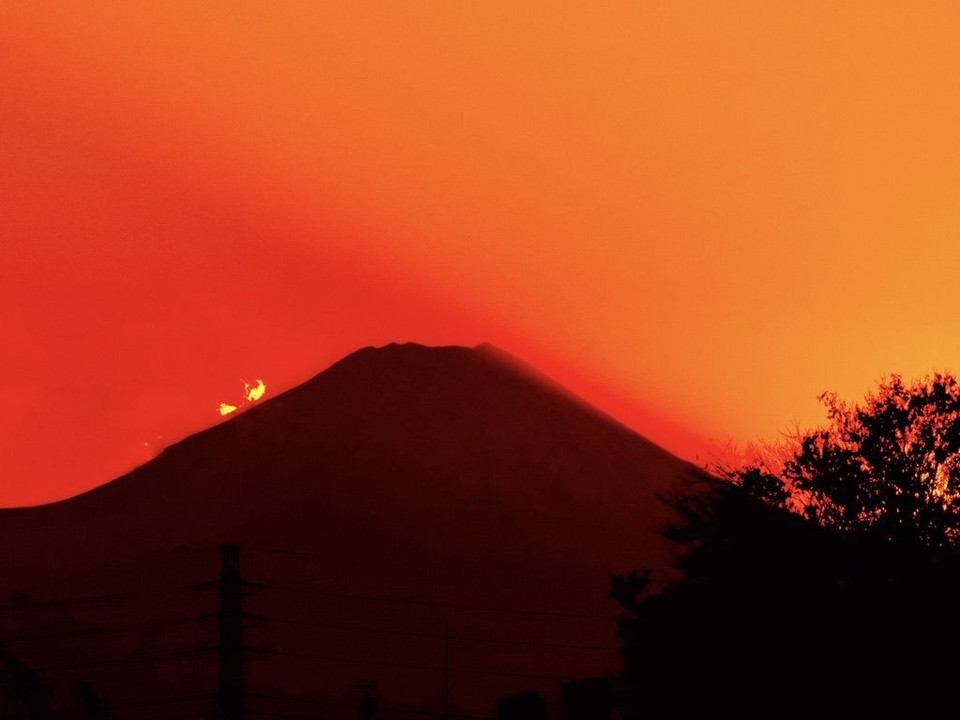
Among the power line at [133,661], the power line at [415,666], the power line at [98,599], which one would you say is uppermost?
the power line at [98,599]

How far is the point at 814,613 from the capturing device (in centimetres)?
2447

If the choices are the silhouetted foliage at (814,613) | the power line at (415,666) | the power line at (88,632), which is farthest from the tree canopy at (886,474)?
the power line at (88,632)

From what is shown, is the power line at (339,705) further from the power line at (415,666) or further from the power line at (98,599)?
the power line at (98,599)

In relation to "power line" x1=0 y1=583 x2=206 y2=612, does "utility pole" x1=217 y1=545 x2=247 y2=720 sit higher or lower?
lower


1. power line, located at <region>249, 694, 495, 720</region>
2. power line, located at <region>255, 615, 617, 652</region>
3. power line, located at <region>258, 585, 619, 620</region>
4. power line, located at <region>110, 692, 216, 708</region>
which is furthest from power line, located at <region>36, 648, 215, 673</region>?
power line, located at <region>258, 585, 619, 620</region>

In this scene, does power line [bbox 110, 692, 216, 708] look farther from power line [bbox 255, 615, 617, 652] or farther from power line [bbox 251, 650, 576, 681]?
power line [bbox 255, 615, 617, 652]

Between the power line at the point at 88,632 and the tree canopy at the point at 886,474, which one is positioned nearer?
the tree canopy at the point at 886,474

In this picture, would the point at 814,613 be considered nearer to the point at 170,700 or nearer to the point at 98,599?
the point at 170,700

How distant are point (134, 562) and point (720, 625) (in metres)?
183

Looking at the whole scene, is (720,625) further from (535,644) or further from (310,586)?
(310,586)

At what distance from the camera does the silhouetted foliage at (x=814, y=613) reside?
22.6 metres

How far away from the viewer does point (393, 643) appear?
484ft

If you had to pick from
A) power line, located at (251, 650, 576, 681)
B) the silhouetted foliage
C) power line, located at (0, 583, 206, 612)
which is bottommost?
the silhouetted foliage

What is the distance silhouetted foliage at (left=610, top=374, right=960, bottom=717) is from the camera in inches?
890
